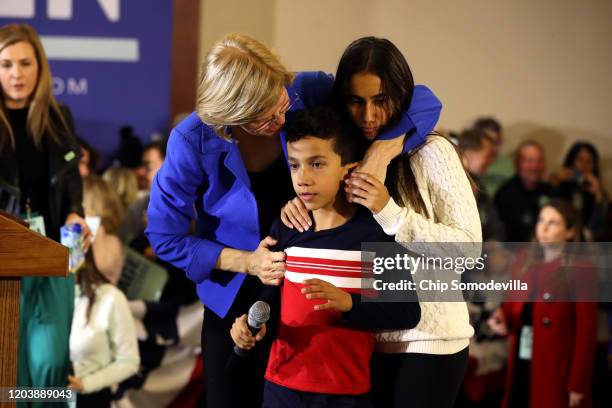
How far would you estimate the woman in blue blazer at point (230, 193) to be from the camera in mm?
2223

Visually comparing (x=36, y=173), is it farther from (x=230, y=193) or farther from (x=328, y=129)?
(x=328, y=129)

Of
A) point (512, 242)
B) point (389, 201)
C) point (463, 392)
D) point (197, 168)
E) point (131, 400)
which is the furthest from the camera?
point (512, 242)

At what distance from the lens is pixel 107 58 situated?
247 inches

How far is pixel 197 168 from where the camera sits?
237 cm

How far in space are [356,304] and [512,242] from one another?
12.8 ft

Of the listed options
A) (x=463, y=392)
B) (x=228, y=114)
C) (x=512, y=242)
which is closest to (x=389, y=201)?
(x=228, y=114)

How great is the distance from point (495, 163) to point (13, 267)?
16.6ft

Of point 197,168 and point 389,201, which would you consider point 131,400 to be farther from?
point 389,201

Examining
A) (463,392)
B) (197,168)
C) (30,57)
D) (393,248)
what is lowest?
(463,392)

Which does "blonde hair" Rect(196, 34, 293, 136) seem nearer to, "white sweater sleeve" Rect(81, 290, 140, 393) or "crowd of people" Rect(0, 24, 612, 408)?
"crowd of people" Rect(0, 24, 612, 408)

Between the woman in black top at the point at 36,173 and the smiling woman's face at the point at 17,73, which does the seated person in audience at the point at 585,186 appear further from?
the smiling woman's face at the point at 17,73

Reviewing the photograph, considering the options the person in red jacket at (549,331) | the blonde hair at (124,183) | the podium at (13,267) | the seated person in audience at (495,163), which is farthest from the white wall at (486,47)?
the podium at (13,267)

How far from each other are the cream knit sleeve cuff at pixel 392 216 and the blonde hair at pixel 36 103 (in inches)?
69.6

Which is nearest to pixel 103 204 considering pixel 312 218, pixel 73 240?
pixel 73 240
